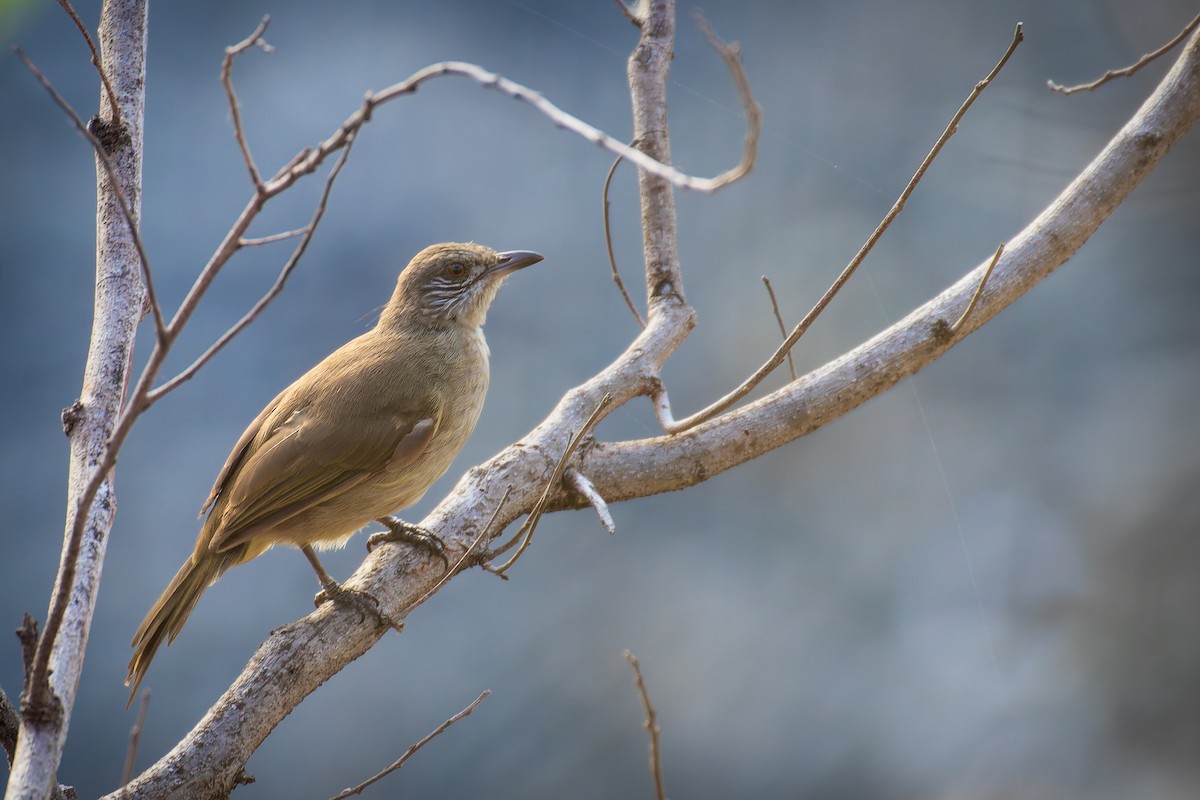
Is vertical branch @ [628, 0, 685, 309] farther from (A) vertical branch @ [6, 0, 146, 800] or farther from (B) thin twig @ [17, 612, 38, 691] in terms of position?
(B) thin twig @ [17, 612, 38, 691]

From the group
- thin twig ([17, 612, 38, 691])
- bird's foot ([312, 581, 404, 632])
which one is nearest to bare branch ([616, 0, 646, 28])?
bird's foot ([312, 581, 404, 632])

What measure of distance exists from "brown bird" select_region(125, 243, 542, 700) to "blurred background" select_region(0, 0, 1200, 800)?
1.94 m

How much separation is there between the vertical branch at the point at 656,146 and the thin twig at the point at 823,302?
17.5 inches

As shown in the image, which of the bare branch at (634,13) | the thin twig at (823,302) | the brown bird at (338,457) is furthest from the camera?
the bare branch at (634,13)

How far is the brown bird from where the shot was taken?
2.71 m

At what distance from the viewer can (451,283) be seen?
3447 millimetres

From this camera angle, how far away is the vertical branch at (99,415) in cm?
166

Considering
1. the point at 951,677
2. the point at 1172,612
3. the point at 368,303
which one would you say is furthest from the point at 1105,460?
the point at 368,303

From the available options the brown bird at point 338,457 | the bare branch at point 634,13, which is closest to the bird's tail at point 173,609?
the brown bird at point 338,457

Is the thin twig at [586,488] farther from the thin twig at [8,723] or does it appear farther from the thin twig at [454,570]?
the thin twig at [8,723]

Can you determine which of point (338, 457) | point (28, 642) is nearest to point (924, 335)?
point (338, 457)

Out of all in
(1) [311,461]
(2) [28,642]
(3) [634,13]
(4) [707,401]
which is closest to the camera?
(2) [28,642]

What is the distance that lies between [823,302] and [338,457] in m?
1.46

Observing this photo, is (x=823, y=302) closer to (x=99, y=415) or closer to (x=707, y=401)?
(x=99, y=415)
